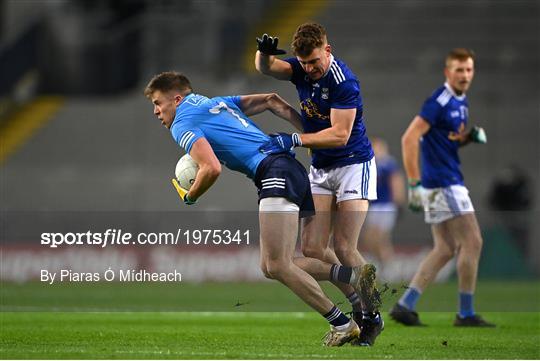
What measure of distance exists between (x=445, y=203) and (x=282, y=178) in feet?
10.7

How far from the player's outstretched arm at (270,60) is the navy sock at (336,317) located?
74.7 inches

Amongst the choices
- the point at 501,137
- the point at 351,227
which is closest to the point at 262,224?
the point at 351,227

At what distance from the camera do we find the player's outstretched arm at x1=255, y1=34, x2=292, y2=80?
954 centimetres

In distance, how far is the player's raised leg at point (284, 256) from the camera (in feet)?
29.8

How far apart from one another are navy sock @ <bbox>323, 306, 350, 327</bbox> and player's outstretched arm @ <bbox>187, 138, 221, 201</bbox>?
1343 mm

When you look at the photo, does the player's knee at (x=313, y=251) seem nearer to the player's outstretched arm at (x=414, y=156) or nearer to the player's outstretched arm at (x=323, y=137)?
the player's outstretched arm at (x=323, y=137)

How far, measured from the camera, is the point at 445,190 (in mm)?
12062

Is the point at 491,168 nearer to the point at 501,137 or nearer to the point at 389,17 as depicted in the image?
the point at 501,137

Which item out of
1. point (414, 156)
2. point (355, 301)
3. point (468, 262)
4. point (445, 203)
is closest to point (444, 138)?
point (414, 156)

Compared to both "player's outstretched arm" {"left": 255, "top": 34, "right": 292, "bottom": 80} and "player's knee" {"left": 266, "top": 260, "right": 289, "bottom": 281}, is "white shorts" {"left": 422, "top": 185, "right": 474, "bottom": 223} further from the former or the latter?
"player's knee" {"left": 266, "top": 260, "right": 289, "bottom": 281}

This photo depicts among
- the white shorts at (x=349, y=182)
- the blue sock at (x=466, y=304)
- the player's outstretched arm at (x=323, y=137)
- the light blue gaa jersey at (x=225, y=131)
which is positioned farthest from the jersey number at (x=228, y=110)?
the blue sock at (x=466, y=304)

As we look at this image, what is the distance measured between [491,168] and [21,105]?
8.97 meters

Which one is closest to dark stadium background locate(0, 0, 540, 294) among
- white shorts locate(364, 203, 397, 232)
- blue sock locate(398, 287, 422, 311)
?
white shorts locate(364, 203, 397, 232)

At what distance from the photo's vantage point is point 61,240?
10.2m
